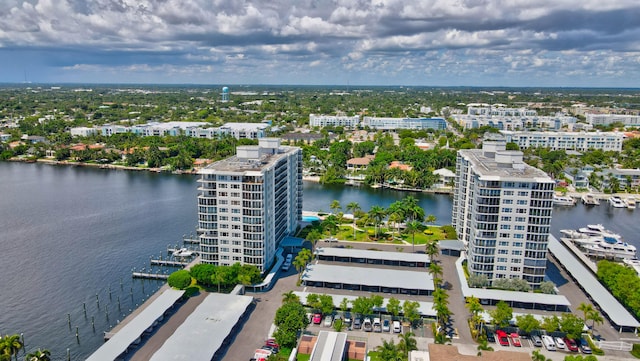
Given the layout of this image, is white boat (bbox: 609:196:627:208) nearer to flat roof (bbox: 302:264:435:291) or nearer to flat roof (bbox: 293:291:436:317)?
flat roof (bbox: 302:264:435:291)

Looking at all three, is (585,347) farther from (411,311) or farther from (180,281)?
(180,281)

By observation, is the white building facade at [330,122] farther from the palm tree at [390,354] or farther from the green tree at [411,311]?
the palm tree at [390,354]

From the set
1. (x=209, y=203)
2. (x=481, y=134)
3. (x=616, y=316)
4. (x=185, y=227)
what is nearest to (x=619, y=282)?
(x=616, y=316)

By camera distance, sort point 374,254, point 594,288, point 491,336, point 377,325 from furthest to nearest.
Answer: point 374,254
point 594,288
point 377,325
point 491,336

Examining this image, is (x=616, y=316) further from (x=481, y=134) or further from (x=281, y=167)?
(x=481, y=134)

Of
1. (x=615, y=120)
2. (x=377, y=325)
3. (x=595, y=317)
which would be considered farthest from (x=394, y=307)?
(x=615, y=120)

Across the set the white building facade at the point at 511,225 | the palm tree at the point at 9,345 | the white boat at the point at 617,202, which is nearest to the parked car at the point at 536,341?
the white building facade at the point at 511,225

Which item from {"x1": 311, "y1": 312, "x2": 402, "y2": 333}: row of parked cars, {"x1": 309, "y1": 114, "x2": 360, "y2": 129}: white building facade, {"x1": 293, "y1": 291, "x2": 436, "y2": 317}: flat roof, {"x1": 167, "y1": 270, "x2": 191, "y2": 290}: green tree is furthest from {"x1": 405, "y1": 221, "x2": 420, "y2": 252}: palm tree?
{"x1": 309, "y1": 114, "x2": 360, "y2": 129}: white building facade
